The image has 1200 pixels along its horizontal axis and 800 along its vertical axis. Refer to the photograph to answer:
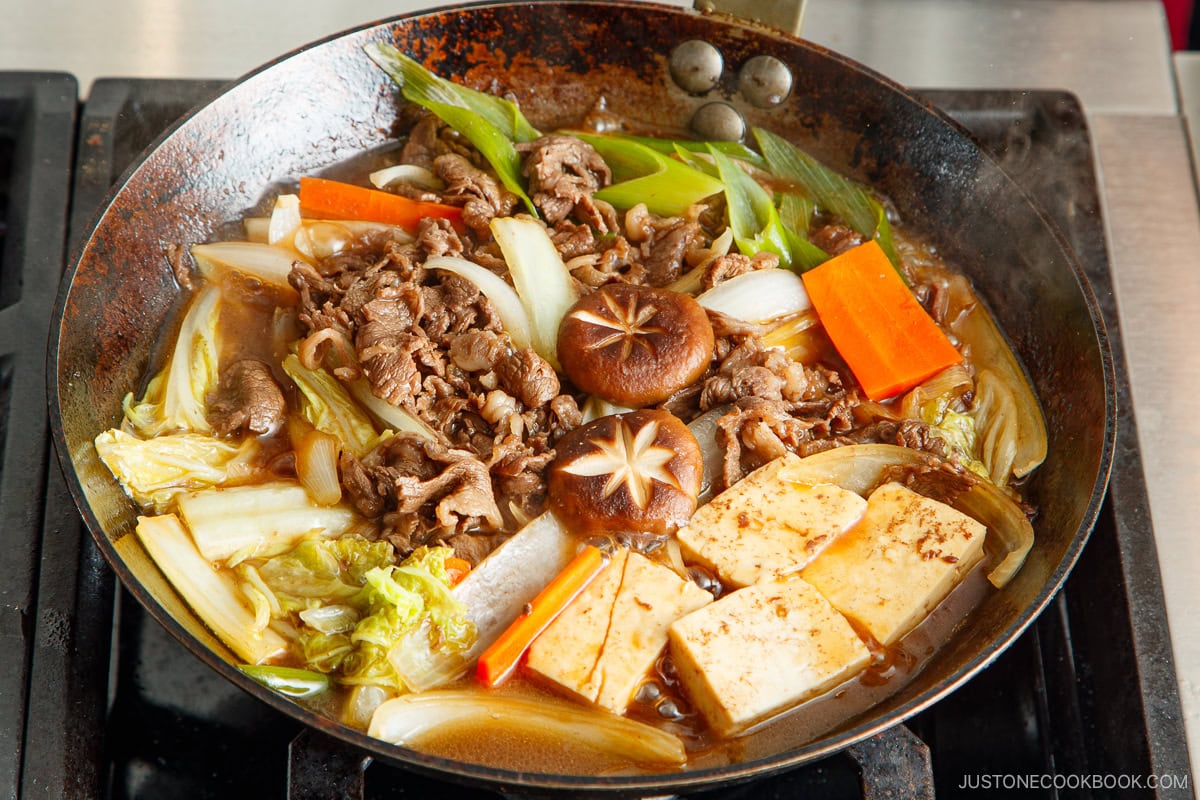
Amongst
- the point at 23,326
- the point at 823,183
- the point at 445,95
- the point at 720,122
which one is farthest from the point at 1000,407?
the point at 23,326

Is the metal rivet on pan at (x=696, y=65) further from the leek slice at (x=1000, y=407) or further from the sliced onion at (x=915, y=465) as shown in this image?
the sliced onion at (x=915, y=465)

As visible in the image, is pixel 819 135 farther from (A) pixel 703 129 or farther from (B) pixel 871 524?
(B) pixel 871 524

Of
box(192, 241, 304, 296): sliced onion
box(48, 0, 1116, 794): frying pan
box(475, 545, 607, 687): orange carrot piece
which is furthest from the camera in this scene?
box(192, 241, 304, 296): sliced onion

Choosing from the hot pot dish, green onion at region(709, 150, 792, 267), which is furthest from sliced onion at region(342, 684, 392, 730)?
green onion at region(709, 150, 792, 267)

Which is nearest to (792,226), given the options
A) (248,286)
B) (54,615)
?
(248,286)

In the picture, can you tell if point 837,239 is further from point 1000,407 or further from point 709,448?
point 709,448

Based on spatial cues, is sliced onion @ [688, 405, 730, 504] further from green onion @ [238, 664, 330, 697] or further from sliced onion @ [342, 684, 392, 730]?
green onion @ [238, 664, 330, 697]
